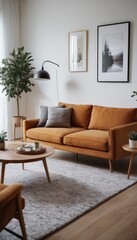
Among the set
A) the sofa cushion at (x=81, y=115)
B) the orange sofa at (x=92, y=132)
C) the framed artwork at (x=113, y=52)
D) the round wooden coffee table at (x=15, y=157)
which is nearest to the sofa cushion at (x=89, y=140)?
the orange sofa at (x=92, y=132)

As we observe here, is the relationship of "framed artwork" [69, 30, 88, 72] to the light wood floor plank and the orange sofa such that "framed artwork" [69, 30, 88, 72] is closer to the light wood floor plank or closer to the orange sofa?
the orange sofa

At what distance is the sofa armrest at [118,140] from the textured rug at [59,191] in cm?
26

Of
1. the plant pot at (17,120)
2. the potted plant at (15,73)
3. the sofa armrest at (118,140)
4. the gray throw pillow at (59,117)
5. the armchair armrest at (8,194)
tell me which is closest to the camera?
the armchair armrest at (8,194)

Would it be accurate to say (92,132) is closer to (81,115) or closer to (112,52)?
(81,115)

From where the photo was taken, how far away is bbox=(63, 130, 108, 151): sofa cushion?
382 centimetres

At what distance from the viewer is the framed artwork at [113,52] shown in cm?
455

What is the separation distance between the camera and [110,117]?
435 centimetres

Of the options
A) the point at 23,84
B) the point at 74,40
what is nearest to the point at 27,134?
the point at 23,84

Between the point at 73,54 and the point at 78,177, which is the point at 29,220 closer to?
the point at 78,177

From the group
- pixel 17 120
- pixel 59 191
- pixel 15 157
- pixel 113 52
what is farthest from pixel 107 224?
pixel 17 120

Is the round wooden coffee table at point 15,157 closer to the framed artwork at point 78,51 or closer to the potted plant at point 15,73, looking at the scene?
the potted plant at point 15,73

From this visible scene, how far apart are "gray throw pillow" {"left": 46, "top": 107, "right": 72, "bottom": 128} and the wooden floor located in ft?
6.36

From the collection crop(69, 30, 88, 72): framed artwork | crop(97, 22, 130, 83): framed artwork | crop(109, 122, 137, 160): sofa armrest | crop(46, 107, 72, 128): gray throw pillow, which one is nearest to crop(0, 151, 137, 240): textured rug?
crop(109, 122, 137, 160): sofa armrest

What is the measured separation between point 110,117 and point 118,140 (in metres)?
0.66
